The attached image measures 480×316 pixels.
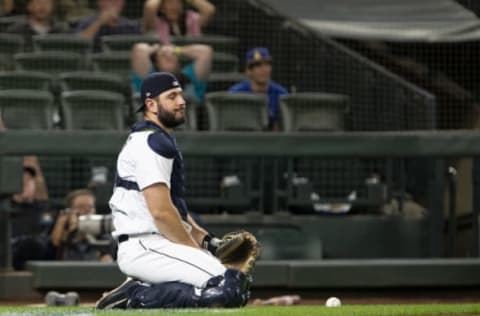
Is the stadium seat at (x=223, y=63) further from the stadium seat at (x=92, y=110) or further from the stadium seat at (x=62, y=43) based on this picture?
the stadium seat at (x=92, y=110)

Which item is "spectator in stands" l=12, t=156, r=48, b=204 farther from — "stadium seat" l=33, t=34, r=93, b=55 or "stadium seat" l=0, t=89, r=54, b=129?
"stadium seat" l=33, t=34, r=93, b=55

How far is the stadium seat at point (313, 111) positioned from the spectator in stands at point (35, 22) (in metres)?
2.81

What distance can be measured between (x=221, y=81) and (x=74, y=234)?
2474 mm

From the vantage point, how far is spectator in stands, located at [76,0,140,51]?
12633 mm

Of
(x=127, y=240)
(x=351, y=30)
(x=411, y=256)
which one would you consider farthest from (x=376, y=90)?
(x=127, y=240)

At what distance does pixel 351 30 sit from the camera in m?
11.8

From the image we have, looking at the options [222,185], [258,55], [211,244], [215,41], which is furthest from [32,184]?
[211,244]

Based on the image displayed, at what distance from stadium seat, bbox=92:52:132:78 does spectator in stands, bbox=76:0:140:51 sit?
0.89m

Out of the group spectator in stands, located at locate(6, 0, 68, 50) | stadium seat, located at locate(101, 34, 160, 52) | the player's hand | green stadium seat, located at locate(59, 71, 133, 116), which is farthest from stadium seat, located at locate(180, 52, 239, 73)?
the player's hand

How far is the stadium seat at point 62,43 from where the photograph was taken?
12.0m

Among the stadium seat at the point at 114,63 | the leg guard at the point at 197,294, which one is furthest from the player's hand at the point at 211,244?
the stadium seat at the point at 114,63

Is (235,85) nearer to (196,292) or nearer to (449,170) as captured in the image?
(449,170)

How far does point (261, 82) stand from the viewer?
36.6ft

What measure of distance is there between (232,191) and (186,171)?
1.40 ft
